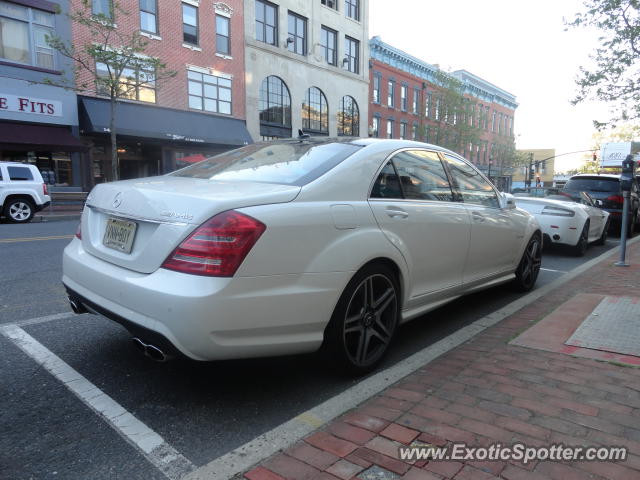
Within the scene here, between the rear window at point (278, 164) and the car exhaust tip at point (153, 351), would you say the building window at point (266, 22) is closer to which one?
the rear window at point (278, 164)

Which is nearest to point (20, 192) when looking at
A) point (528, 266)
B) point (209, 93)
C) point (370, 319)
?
point (209, 93)

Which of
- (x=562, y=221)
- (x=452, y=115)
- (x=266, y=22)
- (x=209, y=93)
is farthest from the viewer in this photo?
(x=452, y=115)

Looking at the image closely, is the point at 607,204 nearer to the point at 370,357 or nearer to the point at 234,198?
the point at 370,357

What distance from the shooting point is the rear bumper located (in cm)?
224

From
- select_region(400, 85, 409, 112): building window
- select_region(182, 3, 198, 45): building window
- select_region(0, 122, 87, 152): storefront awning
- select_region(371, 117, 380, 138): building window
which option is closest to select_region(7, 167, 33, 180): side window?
select_region(0, 122, 87, 152): storefront awning

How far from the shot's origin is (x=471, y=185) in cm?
441

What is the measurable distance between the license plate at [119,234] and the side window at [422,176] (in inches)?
74.2

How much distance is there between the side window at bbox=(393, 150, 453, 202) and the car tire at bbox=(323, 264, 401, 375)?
2.49ft

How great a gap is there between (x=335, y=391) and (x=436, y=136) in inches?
1491

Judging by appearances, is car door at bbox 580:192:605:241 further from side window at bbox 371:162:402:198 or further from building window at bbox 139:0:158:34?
building window at bbox 139:0:158:34

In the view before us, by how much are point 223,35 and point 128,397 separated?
2527 cm

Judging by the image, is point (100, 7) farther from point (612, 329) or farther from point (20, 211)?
point (612, 329)

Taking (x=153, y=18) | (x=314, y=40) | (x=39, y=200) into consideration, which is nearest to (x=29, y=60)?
(x=153, y=18)

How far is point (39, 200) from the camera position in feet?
46.8
